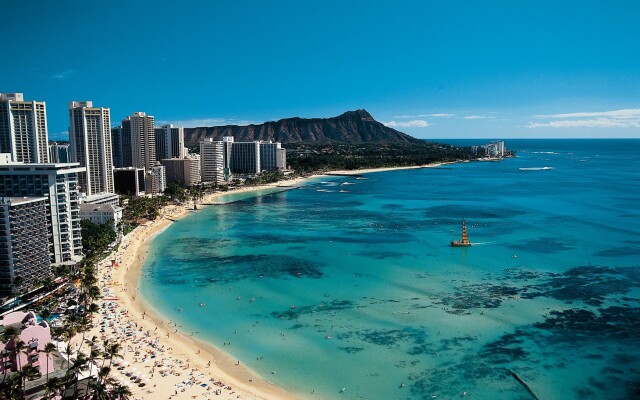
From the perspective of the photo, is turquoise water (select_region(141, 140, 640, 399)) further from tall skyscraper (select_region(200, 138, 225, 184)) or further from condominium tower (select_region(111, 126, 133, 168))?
condominium tower (select_region(111, 126, 133, 168))

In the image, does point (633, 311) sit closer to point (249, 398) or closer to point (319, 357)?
point (319, 357)

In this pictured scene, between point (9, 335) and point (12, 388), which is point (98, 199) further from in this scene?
point (12, 388)

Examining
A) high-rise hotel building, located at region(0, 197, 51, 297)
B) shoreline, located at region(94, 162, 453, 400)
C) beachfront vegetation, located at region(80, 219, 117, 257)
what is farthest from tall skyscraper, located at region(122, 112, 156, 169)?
high-rise hotel building, located at region(0, 197, 51, 297)

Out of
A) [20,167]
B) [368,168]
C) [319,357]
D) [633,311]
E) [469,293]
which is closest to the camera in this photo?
Result: [319,357]

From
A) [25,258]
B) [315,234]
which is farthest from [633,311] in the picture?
[25,258]

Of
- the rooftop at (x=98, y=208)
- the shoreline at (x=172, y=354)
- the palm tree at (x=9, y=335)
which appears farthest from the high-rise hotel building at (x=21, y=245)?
the rooftop at (x=98, y=208)

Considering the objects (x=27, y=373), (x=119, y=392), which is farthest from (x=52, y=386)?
(x=119, y=392)

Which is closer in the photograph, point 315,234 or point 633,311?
point 633,311
